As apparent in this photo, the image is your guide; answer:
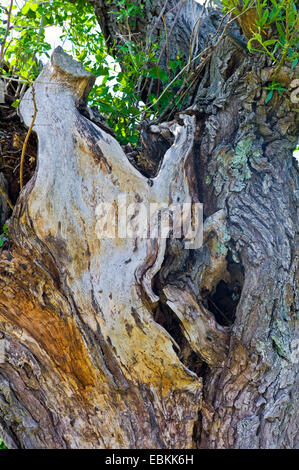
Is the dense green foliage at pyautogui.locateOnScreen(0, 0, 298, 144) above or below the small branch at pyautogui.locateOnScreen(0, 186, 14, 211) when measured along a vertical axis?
above

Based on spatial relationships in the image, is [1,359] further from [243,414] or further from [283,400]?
[283,400]

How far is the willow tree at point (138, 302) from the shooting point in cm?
227

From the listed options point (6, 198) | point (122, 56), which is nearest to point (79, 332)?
point (6, 198)

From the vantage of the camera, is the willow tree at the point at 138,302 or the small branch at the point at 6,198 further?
the small branch at the point at 6,198

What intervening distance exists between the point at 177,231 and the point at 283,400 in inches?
37.9

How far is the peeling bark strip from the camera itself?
2.26m

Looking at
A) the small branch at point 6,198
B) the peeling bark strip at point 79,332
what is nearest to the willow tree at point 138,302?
the peeling bark strip at point 79,332

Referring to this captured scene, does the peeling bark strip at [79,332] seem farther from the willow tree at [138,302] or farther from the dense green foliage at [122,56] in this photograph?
the dense green foliage at [122,56]

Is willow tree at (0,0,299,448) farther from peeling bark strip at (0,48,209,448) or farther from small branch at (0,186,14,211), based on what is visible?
small branch at (0,186,14,211)

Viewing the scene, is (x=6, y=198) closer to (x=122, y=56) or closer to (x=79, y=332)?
(x=79, y=332)

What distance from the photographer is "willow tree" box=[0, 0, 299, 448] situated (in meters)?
2.27

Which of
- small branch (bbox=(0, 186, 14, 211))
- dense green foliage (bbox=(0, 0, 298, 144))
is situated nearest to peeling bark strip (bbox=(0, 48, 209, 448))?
small branch (bbox=(0, 186, 14, 211))

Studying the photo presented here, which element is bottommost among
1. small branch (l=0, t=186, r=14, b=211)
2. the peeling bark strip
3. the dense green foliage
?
the peeling bark strip

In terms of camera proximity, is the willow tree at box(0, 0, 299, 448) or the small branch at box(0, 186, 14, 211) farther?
the small branch at box(0, 186, 14, 211)
